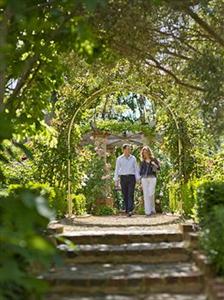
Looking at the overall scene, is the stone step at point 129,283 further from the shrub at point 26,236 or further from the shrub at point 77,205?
the shrub at point 77,205

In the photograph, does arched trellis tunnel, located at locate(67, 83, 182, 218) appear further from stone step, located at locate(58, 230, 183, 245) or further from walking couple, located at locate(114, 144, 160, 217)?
stone step, located at locate(58, 230, 183, 245)

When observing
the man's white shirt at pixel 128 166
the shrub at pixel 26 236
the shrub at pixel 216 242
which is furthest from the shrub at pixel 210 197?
the man's white shirt at pixel 128 166

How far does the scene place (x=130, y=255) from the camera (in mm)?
5738

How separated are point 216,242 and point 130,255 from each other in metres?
1.23

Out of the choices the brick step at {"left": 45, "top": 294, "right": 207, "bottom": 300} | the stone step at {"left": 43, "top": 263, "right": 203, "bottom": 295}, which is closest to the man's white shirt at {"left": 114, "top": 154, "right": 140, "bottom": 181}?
the stone step at {"left": 43, "top": 263, "right": 203, "bottom": 295}

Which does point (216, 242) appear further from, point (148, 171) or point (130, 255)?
point (148, 171)

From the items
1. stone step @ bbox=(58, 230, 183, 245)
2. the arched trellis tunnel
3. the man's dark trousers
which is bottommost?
stone step @ bbox=(58, 230, 183, 245)

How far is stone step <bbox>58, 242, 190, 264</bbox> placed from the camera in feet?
18.7

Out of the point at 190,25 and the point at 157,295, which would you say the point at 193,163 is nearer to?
the point at 190,25

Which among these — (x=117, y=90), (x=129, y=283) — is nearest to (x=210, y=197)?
(x=129, y=283)

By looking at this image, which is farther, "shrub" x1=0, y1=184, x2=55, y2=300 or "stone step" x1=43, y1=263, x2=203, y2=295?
"stone step" x1=43, y1=263, x2=203, y2=295

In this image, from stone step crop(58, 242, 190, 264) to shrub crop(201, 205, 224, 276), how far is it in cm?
81

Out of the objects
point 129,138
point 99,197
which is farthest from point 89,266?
point 129,138

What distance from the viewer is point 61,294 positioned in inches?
188
